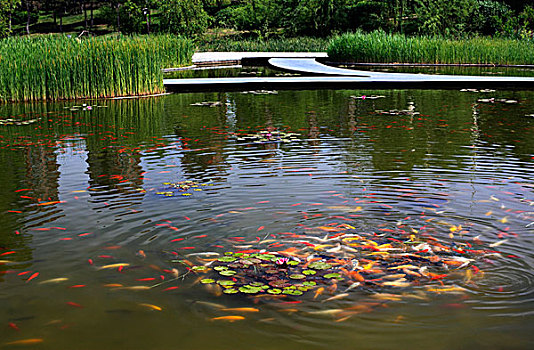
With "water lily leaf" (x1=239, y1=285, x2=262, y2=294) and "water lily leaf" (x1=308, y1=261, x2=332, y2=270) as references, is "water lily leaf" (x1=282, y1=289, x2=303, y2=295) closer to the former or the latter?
"water lily leaf" (x1=239, y1=285, x2=262, y2=294)

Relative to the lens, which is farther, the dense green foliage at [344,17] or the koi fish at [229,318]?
the dense green foliage at [344,17]

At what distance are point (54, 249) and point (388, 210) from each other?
2.91 metres

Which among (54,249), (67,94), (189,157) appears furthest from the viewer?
(67,94)

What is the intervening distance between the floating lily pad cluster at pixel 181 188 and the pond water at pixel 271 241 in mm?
23

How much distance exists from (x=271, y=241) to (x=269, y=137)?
16.2 ft

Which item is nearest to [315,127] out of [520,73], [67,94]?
[67,94]

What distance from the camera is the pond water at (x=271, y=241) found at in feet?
11.4

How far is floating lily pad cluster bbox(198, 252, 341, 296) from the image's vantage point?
3904 mm

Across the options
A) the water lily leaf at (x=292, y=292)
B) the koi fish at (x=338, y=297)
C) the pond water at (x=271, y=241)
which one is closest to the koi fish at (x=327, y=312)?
the pond water at (x=271, y=241)

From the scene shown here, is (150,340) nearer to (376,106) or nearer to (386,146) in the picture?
(386,146)

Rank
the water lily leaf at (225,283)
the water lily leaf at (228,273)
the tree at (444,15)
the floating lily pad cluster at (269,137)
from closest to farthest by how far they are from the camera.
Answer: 1. the water lily leaf at (225,283)
2. the water lily leaf at (228,273)
3. the floating lily pad cluster at (269,137)
4. the tree at (444,15)

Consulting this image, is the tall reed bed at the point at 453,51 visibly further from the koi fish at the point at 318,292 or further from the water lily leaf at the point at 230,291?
the water lily leaf at the point at 230,291

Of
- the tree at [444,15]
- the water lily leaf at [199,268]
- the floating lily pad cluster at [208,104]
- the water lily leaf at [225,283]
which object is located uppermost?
the tree at [444,15]

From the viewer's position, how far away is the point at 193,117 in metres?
12.0
